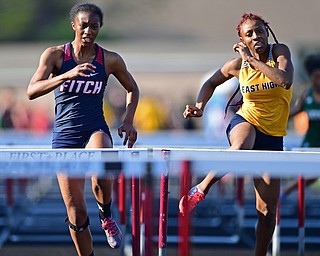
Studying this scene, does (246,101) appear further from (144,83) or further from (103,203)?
(144,83)

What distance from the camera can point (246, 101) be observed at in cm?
819

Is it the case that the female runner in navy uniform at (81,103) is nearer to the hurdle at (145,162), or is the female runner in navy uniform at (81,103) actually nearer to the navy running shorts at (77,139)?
the navy running shorts at (77,139)

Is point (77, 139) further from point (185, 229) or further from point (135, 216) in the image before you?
point (185, 229)

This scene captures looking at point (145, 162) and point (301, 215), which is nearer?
point (145, 162)

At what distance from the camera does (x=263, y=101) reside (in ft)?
26.5

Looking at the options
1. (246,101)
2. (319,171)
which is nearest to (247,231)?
(246,101)

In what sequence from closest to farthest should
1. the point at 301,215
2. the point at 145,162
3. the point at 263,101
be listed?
the point at 145,162 < the point at 263,101 < the point at 301,215

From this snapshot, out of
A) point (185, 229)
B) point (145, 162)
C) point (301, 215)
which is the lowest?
point (301, 215)

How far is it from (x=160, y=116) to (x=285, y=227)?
10738 mm

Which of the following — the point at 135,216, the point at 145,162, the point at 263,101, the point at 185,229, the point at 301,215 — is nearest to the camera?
the point at 185,229

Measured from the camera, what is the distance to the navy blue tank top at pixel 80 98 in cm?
807

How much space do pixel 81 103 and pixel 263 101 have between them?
1473 millimetres

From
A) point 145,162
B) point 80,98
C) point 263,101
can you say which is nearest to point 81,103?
point 80,98

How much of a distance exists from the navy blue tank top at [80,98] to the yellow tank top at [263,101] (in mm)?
1164
